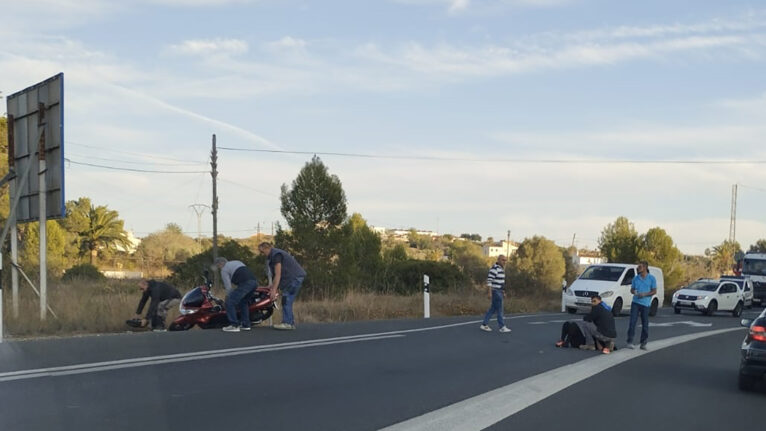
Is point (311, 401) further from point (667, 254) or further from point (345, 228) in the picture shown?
point (667, 254)

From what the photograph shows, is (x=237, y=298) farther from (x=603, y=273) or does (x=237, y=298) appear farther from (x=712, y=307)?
(x=712, y=307)

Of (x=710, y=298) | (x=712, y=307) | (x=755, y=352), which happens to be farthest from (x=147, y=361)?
(x=712, y=307)

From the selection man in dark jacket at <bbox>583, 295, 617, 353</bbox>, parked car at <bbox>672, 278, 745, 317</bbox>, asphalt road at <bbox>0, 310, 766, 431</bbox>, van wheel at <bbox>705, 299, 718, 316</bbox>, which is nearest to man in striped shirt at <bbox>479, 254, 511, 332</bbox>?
man in dark jacket at <bbox>583, 295, 617, 353</bbox>

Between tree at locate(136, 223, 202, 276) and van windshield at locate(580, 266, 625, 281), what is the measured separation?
2278 inches

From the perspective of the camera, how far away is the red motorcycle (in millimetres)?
15023

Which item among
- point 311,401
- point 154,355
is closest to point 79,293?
point 154,355

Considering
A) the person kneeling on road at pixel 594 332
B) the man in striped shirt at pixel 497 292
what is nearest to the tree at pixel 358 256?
the man in striped shirt at pixel 497 292

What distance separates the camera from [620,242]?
74.8 meters

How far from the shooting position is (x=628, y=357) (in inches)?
575

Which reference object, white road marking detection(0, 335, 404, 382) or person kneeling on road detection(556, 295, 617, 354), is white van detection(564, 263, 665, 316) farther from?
white road marking detection(0, 335, 404, 382)

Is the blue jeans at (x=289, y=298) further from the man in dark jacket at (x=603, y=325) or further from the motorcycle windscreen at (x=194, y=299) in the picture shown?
the man in dark jacket at (x=603, y=325)

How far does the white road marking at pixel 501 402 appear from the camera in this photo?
7.67m

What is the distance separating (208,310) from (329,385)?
6367mm

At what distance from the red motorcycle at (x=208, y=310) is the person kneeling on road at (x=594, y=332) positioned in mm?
5816
